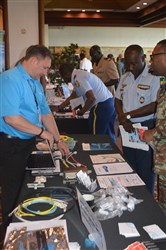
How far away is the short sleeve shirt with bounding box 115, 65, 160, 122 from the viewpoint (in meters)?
2.21

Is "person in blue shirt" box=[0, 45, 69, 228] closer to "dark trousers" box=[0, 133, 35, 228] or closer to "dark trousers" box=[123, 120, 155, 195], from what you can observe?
"dark trousers" box=[0, 133, 35, 228]

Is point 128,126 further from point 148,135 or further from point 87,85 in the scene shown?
point 87,85

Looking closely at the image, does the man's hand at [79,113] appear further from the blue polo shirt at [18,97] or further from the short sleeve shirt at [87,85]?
the blue polo shirt at [18,97]

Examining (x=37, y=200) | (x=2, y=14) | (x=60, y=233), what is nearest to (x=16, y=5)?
(x=2, y=14)

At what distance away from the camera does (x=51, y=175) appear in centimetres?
161

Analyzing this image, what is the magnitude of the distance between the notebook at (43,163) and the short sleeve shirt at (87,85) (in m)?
1.28

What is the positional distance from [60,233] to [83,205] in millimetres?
125

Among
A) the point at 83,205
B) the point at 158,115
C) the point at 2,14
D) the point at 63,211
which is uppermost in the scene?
the point at 2,14

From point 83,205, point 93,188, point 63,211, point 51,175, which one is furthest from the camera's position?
point 51,175

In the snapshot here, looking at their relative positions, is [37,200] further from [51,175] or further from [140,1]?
[140,1]

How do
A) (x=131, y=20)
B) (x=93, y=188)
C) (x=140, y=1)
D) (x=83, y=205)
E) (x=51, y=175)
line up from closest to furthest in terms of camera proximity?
(x=83, y=205) < (x=93, y=188) < (x=51, y=175) < (x=140, y=1) < (x=131, y=20)

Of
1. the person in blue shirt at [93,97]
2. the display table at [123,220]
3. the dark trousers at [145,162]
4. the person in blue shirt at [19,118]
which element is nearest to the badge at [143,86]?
the dark trousers at [145,162]

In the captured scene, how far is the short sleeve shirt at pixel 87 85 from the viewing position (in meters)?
3.04

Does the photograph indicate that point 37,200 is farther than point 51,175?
No
